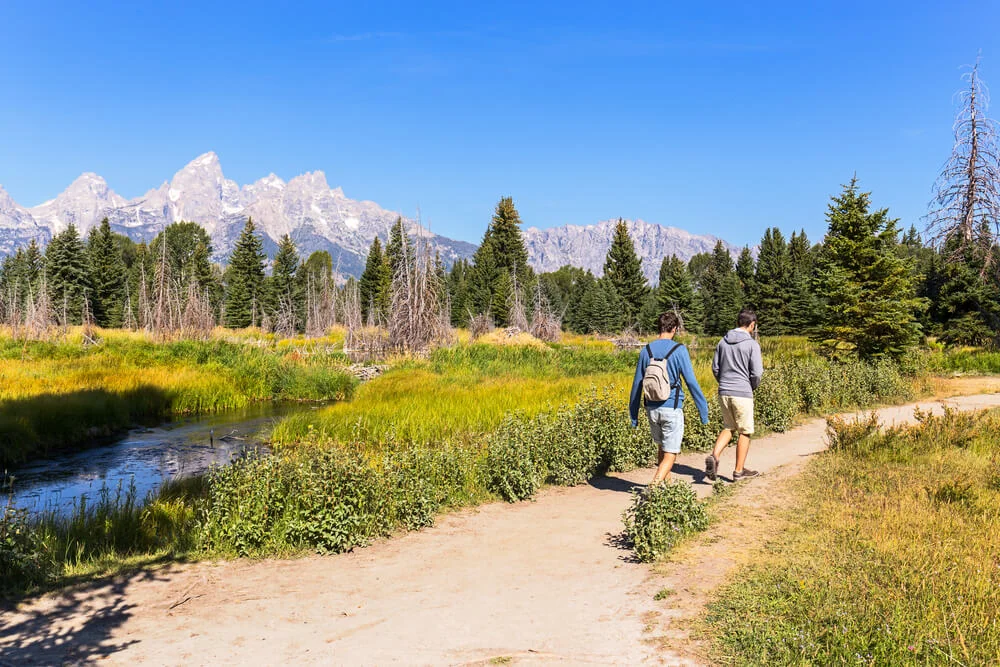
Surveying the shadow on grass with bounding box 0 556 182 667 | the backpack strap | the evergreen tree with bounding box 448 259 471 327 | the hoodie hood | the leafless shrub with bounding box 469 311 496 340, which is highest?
the evergreen tree with bounding box 448 259 471 327

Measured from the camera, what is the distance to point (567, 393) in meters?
14.0

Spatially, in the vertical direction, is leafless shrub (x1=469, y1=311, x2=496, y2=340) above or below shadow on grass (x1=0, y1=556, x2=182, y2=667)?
above

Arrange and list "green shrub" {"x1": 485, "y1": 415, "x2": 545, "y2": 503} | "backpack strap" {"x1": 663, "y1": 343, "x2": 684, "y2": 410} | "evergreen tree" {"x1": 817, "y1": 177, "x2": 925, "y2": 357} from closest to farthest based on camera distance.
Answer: "backpack strap" {"x1": 663, "y1": 343, "x2": 684, "y2": 410}, "green shrub" {"x1": 485, "y1": 415, "x2": 545, "y2": 503}, "evergreen tree" {"x1": 817, "y1": 177, "x2": 925, "y2": 357}

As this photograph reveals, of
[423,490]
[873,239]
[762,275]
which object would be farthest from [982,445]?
[762,275]

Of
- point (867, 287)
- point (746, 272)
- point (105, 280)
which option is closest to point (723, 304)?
point (746, 272)

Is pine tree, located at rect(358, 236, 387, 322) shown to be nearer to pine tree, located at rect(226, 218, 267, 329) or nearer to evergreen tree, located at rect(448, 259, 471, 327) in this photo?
evergreen tree, located at rect(448, 259, 471, 327)

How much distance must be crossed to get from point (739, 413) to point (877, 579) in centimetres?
349

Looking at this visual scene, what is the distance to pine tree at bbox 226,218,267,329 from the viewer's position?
6000 centimetres

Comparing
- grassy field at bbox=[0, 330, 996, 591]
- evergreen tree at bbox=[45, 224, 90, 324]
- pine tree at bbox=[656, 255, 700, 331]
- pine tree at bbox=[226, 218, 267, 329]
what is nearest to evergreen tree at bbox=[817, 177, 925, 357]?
grassy field at bbox=[0, 330, 996, 591]

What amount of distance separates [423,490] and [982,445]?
791 cm

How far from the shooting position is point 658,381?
651cm

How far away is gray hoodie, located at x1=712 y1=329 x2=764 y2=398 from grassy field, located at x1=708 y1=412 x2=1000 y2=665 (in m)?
1.29

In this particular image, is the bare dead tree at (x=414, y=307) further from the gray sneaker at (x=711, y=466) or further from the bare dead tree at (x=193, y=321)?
the gray sneaker at (x=711, y=466)

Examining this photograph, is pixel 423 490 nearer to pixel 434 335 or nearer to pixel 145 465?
pixel 145 465
